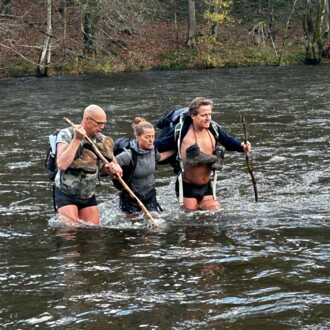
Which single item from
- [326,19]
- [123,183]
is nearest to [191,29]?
[326,19]

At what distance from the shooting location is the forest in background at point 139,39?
3766 centimetres

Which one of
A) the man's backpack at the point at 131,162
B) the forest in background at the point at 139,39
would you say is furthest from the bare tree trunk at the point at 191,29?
the man's backpack at the point at 131,162

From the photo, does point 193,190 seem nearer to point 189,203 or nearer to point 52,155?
point 189,203

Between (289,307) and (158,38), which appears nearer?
(289,307)

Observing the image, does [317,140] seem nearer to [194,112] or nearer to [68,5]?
[194,112]

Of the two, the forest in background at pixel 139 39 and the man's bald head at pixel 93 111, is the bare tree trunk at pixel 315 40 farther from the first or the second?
the man's bald head at pixel 93 111

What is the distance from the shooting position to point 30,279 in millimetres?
7562

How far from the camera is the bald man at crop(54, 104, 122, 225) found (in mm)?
8820

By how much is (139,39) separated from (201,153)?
3590cm

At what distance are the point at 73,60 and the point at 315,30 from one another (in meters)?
14.2

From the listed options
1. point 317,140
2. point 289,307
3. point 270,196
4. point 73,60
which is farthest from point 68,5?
point 289,307

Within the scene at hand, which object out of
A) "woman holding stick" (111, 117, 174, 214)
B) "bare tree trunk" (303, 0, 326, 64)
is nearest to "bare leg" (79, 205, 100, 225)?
"woman holding stick" (111, 117, 174, 214)

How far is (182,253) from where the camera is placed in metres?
8.35

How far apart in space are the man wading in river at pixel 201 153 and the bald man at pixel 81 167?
1.33m
